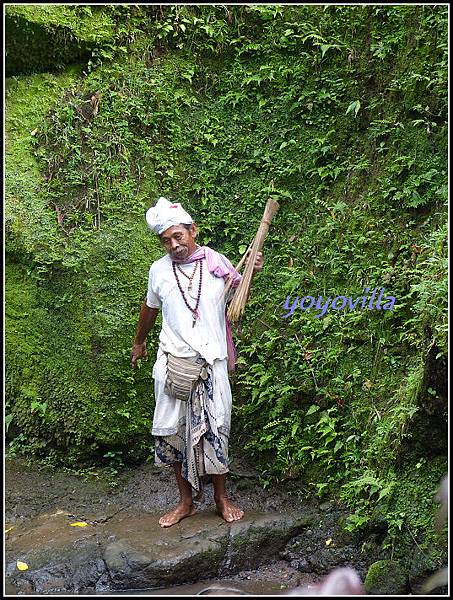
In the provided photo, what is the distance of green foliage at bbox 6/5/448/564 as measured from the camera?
17.5 ft

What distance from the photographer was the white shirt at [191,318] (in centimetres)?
466

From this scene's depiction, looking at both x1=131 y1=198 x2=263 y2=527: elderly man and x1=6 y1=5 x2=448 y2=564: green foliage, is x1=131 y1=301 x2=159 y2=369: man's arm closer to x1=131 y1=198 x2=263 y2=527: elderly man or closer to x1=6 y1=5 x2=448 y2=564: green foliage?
x1=131 y1=198 x2=263 y2=527: elderly man

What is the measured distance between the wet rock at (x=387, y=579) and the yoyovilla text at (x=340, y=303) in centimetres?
190

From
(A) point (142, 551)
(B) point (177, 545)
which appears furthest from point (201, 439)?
(A) point (142, 551)

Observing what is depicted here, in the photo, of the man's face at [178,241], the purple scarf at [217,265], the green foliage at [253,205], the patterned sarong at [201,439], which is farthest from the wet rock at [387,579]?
the man's face at [178,241]

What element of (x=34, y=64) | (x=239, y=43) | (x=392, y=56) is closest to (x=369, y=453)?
(x=392, y=56)

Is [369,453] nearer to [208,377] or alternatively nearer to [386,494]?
[386,494]

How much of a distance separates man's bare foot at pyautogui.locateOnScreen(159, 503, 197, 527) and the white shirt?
114 centimetres

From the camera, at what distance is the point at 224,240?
6461mm

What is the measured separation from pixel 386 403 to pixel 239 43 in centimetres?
401

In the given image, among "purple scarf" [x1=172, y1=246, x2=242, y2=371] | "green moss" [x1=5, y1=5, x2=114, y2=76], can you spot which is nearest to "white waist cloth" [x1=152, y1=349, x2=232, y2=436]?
"purple scarf" [x1=172, y1=246, x2=242, y2=371]

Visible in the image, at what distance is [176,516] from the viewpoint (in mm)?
4879

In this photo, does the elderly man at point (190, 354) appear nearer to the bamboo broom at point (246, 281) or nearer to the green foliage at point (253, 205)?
the bamboo broom at point (246, 281)

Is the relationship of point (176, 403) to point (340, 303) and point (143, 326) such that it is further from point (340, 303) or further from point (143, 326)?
point (340, 303)
